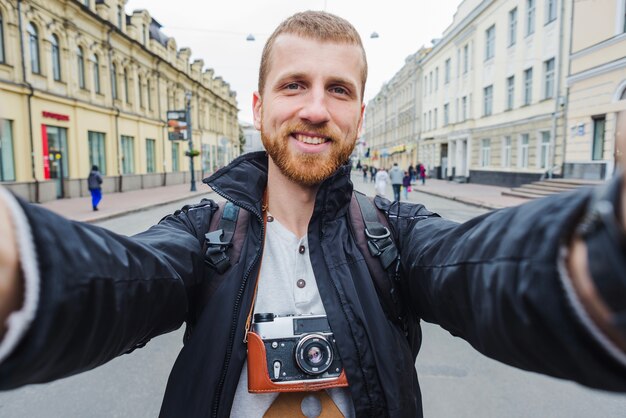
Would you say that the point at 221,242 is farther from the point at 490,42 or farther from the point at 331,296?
the point at 490,42

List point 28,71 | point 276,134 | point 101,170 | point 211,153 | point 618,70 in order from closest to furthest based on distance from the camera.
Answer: point 276,134
point 618,70
point 28,71
point 101,170
point 211,153

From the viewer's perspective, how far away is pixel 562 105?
61.6 feet

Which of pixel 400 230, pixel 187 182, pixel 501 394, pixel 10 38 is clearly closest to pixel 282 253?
pixel 400 230

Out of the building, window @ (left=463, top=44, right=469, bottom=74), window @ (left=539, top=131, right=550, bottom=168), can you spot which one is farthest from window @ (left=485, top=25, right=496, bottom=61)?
window @ (left=539, top=131, right=550, bottom=168)

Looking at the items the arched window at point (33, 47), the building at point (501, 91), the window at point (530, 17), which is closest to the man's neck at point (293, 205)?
the arched window at point (33, 47)

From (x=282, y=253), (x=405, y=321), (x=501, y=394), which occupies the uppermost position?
(x=282, y=253)

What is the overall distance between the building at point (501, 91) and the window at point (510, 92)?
0.17 ft

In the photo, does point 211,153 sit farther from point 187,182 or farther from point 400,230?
point 400,230

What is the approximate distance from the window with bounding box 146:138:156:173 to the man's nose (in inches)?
1147

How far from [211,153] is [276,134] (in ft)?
149

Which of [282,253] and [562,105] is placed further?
[562,105]

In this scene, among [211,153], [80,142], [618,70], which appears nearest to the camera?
[618,70]

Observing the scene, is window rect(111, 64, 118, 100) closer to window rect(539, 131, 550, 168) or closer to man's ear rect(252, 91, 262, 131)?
window rect(539, 131, 550, 168)

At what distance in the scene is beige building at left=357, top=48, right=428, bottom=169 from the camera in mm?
42131
